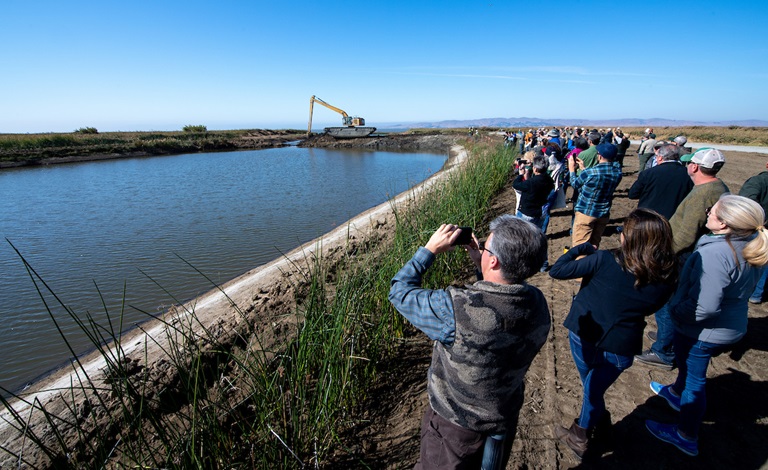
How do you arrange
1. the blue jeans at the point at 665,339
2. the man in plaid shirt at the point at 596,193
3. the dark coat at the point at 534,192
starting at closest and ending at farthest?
the blue jeans at the point at 665,339 < the man in plaid shirt at the point at 596,193 < the dark coat at the point at 534,192

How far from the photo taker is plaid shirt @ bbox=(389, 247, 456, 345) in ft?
3.77

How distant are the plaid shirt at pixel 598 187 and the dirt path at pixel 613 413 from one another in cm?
135

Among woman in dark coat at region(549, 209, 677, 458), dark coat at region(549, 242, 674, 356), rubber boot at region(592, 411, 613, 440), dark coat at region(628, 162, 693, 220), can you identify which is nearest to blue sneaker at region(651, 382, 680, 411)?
rubber boot at region(592, 411, 613, 440)

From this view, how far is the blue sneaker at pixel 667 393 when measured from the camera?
2230 mm

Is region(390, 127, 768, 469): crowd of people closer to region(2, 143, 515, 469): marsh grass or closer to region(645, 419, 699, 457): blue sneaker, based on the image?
region(645, 419, 699, 457): blue sneaker

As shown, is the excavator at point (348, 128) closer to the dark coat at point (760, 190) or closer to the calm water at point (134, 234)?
the calm water at point (134, 234)

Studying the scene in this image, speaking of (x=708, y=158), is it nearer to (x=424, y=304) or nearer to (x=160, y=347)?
(x=424, y=304)

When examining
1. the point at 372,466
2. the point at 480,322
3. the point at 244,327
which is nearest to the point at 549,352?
the point at 372,466

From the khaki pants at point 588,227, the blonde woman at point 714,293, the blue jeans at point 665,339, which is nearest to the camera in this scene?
the blonde woman at point 714,293

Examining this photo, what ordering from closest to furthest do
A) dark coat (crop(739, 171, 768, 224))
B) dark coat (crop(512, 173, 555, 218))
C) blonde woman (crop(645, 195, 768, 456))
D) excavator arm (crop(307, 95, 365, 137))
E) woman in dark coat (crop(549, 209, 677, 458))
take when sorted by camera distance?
1. woman in dark coat (crop(549, 209, 677, 458))
2. blonde woman (crop(645, 195, 768, 456))
3. dark coat (crop(739, 171, 768, 224))
4. dark coat (crop(512, 173, 555, 218))
5. excavator arm (crop(307, 95, 365, 137))

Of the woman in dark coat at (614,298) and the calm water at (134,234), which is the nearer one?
the woman in dark coat at (614,298)

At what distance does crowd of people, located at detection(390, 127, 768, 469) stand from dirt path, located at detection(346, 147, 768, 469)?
0.34ft

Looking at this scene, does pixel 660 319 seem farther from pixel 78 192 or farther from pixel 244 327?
pixel 78 192

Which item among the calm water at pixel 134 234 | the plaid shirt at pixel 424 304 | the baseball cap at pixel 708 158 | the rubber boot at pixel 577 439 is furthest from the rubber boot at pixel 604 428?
the calm water at pixel 134 234
